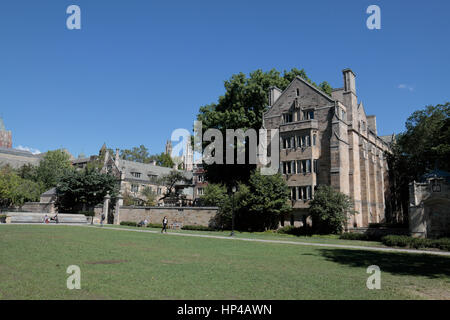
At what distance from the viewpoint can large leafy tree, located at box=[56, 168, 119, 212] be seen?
171 feet

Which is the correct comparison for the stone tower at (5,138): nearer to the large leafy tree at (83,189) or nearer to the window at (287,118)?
the large leafy tree at (83,189)

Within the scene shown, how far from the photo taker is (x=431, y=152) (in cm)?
4184

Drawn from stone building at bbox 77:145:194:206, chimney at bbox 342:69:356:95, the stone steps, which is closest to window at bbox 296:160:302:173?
chimney at bbox 342:69:356:95

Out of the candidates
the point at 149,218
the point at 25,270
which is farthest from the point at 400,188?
the point at 25,270

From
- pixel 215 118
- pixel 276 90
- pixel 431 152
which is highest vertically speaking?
pixel 276 90

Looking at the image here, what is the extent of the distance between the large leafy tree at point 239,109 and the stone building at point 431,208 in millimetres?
19653

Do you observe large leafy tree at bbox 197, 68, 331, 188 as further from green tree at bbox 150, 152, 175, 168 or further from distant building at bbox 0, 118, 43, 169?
distant building at bbox 0, 118, 43, 169

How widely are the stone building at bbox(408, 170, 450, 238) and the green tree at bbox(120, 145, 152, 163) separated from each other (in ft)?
268

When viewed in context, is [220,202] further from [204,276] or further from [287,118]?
[204,276]
